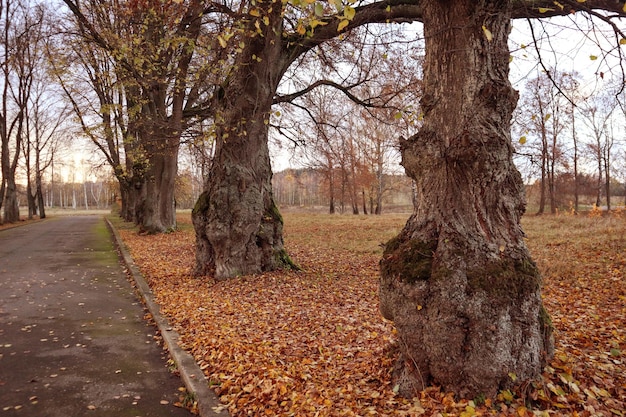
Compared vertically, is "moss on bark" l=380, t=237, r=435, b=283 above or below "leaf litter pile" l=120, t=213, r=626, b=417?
above

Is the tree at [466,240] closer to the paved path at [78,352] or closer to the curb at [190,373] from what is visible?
the curb at [190,373]

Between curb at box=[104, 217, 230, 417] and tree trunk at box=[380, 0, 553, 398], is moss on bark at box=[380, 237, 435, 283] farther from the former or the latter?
curb at box=[104, 217, 230, 417]

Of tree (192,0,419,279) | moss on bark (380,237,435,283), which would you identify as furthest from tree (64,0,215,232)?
moss on bark (380,237,435,283)

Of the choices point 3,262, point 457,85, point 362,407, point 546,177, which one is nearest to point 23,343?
point 362,407

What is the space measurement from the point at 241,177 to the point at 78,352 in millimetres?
4344

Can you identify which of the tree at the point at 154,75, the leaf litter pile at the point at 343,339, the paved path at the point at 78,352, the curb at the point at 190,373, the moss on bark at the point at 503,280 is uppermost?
the tree at the point at 154,75

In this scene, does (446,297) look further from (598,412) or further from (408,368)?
(598,412)

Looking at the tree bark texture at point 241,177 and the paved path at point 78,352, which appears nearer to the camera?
the paved path at point 78,352

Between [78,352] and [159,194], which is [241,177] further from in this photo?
[159,194]

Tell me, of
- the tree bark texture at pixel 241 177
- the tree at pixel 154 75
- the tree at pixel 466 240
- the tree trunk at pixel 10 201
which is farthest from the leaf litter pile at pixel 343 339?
Result: the tree trunk at pixel 10 201

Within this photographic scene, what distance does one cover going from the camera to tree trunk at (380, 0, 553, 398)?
10.6 feet

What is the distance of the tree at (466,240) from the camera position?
322 cm

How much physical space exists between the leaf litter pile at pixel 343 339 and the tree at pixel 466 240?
Result: 0.27m

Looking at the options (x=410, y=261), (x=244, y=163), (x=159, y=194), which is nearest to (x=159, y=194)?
(x=159, y=194)
